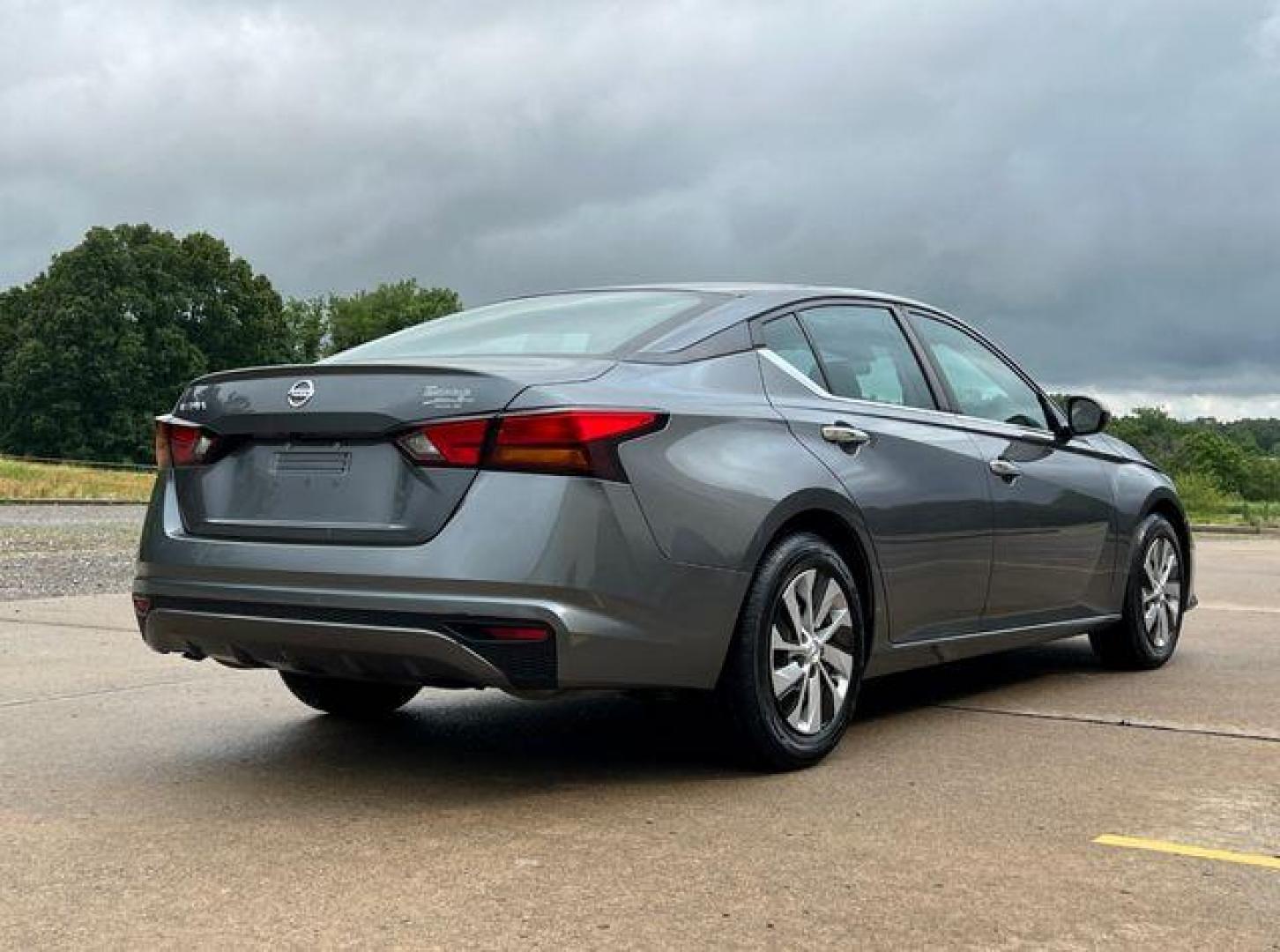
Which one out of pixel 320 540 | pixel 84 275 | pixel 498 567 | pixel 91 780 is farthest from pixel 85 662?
pixel 84 275

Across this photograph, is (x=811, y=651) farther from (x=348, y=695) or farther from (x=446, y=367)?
(x=348, y=695)

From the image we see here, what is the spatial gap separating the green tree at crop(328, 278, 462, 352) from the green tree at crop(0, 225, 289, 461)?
2739 cm

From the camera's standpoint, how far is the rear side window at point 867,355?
5188mm

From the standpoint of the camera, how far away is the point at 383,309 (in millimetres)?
107812

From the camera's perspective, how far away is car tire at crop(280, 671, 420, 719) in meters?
5.43

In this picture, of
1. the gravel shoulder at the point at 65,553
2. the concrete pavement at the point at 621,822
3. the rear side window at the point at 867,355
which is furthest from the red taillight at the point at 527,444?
the gravel shoulder at the point at 65,553

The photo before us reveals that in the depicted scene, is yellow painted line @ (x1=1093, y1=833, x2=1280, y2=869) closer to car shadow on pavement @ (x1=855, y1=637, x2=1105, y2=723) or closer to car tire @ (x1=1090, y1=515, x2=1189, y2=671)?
car shadow on pavement @ (x1=855, y1=637, x2=1105, y2=723)

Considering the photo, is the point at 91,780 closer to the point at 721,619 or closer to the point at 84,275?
the point at 721,619

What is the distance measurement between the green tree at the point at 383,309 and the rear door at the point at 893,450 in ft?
330

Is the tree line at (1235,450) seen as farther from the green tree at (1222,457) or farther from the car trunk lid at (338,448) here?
the car trunk lid at (338,448)

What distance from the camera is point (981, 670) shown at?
696 centimetres

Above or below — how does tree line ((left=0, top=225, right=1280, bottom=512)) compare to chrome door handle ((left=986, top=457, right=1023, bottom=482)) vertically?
above

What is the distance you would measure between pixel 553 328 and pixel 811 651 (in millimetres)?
1372

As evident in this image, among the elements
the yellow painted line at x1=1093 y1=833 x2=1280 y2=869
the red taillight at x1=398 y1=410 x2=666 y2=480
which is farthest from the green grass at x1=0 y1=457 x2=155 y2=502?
the yellow painted line at x1=1093 y1=833 x2=1280 y2=869
